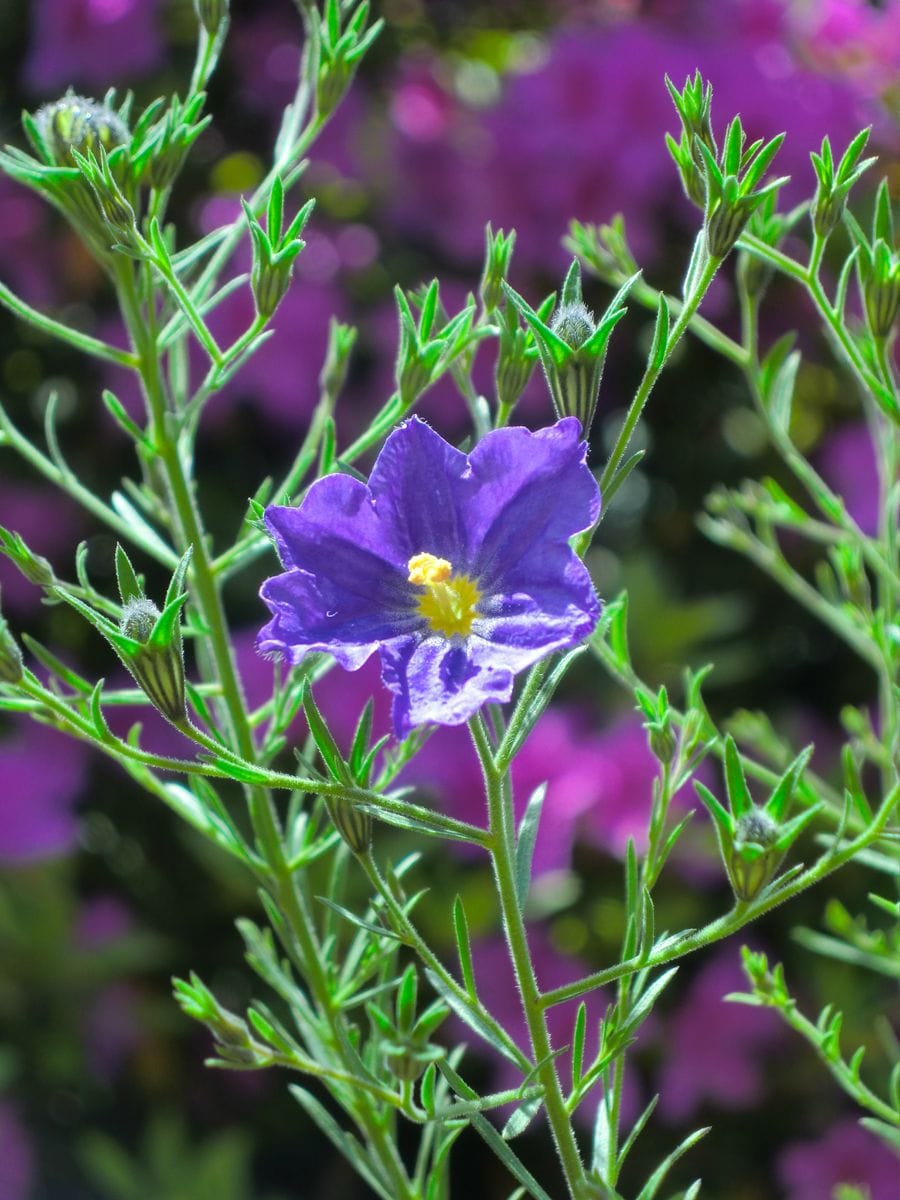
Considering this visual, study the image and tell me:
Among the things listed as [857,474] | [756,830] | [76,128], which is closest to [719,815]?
[756,830]

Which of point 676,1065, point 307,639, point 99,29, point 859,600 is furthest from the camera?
point 99,29

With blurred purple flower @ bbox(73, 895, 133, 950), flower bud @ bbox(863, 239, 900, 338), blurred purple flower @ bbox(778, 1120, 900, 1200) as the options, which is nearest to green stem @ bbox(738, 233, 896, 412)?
flower bud @ bbox(863, 239, 900, 338)

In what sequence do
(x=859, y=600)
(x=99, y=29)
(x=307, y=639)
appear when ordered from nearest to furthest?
(x=307, y=639), (x=859, y=600), (x=99, y=29)

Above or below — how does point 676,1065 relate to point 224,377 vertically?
below

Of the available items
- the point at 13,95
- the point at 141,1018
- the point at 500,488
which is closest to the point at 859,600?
the point at 500,488

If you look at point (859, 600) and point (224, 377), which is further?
point (859, 600)

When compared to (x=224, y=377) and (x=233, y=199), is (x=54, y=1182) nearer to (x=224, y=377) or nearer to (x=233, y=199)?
(x=233, y=199)
